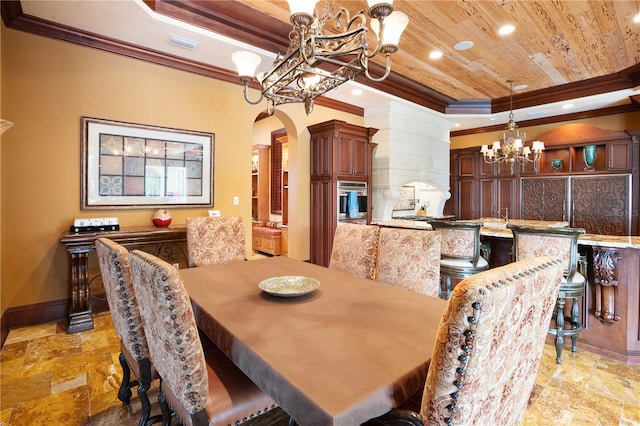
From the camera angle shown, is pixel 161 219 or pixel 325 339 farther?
pixel 161 219

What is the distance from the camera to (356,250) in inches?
96.6

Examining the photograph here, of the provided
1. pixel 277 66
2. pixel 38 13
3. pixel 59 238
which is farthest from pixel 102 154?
pixel 277 66

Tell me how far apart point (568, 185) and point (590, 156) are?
22.7 inches

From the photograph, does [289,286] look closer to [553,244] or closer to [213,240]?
[213,240]

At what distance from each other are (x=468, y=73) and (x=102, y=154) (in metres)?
4.79

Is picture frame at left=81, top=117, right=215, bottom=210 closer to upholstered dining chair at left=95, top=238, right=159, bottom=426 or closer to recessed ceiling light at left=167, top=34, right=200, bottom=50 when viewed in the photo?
recessed ceiling light at left=167, top=34, right=200, bottom=50

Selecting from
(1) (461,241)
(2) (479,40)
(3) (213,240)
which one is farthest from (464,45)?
(3) (213,240)

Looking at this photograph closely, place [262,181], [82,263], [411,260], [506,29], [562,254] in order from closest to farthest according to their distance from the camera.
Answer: [411,260]
[562,254]
[82,263]
[506,29]
[262,181]

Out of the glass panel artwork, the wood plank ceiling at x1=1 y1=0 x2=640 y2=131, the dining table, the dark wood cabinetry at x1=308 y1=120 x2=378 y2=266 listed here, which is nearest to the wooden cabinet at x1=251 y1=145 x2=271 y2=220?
the dark wood cabinetry at x1=308 y1=120 x2=378 y2=266

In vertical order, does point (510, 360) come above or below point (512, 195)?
below

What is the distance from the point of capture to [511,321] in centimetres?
77

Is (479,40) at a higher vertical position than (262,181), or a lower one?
higher

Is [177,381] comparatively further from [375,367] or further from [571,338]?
[571,338]

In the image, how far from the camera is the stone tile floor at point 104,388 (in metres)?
1.78
